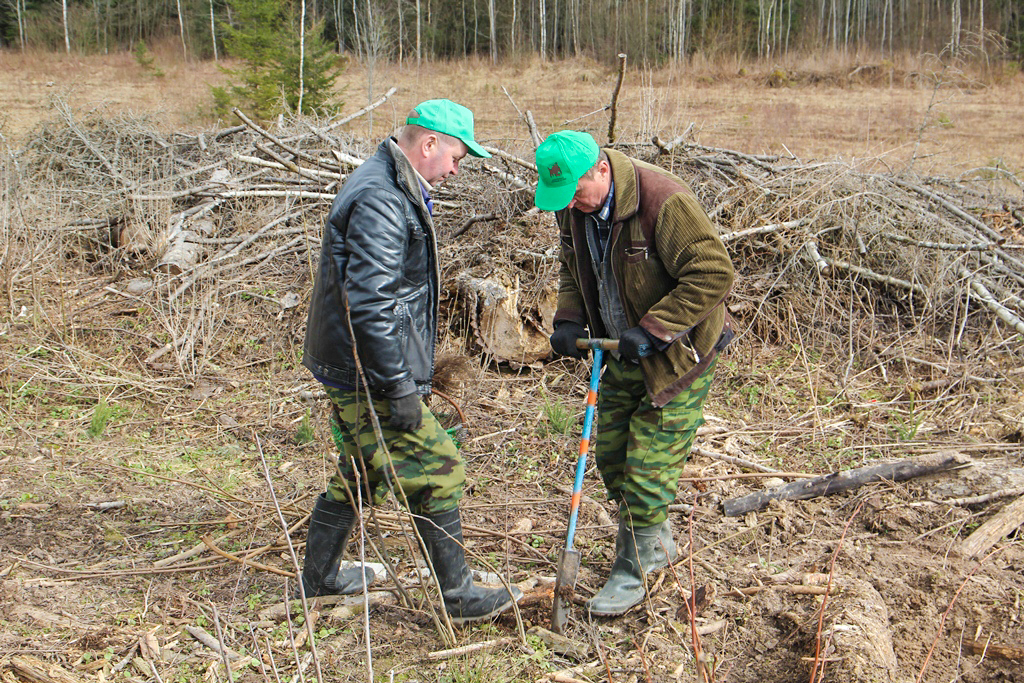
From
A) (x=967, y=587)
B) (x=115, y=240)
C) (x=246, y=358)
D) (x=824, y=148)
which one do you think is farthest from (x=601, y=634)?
(x=824, y=148)

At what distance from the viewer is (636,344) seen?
2.93 meters

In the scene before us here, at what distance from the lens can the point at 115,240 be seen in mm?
7680

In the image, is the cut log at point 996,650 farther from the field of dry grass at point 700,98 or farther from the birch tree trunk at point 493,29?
the birch tree trunk at point 493,29

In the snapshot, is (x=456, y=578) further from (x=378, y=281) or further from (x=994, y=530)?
(x=994, y=530)

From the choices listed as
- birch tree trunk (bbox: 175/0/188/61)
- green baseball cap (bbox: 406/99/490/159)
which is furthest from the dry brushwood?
birch tree trunk (bbox: 175/0/188/61)

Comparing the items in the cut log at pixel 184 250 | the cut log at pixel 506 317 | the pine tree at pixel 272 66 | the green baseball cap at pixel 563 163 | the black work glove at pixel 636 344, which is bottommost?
the cut log at pixel 506 317

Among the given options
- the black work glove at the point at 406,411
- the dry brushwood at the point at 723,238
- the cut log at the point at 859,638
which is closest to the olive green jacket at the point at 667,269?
the black work glove at the point at 406,411

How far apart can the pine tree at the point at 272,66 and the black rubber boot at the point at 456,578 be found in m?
9.90

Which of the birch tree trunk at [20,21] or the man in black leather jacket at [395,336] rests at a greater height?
the birch tree trunk at [20,21]

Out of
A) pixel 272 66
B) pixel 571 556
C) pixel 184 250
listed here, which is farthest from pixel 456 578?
pixel 272 66

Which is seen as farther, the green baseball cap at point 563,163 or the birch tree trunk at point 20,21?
the birch tree trunk at point 20,21

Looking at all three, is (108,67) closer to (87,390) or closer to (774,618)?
(87,390)

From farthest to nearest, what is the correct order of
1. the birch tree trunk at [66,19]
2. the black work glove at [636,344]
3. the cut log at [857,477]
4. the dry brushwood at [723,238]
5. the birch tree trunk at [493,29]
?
the birch tree trunk at [66,19]
the birch tree trunk at [493,29]
the dry brushwood at [723,238]
the cut log at [857,477]
the black work glove at [636,344]

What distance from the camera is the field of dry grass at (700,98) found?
41.0 ft
